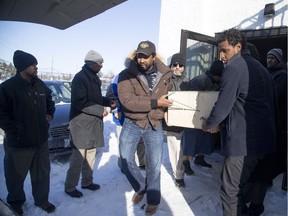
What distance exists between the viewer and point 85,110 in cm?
326

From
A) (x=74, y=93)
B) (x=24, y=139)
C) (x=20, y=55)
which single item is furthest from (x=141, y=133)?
(x=20, y=55)

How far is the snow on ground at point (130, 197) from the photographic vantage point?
9.85ft

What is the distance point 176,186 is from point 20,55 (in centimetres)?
264

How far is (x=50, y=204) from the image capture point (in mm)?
3049

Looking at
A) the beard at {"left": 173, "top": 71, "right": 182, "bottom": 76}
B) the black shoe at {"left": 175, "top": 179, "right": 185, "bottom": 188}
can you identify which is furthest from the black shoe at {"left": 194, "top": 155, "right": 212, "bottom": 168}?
the beard at {"left": 173, "top": 71, "right": 182, "bottom": 76}

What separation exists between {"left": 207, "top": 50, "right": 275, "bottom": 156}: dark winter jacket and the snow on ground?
3.90 feet

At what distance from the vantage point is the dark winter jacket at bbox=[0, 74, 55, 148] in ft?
8.63

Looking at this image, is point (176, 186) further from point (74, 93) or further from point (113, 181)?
point (74, 93)

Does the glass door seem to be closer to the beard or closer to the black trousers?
the beard

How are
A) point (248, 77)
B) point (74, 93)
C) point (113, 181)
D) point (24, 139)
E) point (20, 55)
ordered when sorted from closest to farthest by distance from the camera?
point (248, 77)
point (20, 55)
point (24, 139)
point (74, 93)
point (113, 181)

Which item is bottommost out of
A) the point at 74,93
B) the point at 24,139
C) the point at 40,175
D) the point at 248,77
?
the point at 40,175

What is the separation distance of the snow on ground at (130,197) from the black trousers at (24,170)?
0.77 ft

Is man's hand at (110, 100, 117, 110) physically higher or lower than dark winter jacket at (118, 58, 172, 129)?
lower

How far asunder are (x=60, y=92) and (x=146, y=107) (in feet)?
15.7
